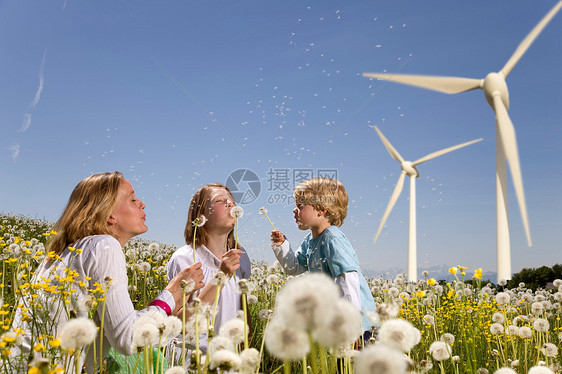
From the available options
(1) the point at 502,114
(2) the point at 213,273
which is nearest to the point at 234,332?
(2) the point at 213,273

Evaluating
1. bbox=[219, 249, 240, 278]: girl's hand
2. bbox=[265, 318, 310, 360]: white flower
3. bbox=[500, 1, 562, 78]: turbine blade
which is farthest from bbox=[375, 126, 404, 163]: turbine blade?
bbox=[265, 318, 310, 360]: white flower

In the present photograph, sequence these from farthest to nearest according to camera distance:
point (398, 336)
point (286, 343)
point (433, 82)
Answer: point (433, 82), point (398, 336), point (286, 343)

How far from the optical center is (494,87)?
A: 18.9 metres

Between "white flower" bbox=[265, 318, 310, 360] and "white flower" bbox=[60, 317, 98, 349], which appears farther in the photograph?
"white flower" bbox=[60, 317, 98, 349]

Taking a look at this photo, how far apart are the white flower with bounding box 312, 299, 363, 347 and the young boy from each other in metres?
4.18

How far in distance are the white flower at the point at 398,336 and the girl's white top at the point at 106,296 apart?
2230 mm

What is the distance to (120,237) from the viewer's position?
14.5 ft

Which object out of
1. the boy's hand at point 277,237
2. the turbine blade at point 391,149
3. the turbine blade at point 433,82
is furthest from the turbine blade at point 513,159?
the boy's hand at point 277,237

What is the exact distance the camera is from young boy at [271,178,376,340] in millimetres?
5590

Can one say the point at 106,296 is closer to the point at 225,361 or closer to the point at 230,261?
the point at 230,261

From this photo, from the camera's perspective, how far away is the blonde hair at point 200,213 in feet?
18.9

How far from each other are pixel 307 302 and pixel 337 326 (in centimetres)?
12

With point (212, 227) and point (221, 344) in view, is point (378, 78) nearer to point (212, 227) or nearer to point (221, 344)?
point (212, 227)

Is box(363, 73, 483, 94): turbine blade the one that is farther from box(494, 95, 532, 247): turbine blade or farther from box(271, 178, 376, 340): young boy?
box(271, 178, 376, 340): young boy
